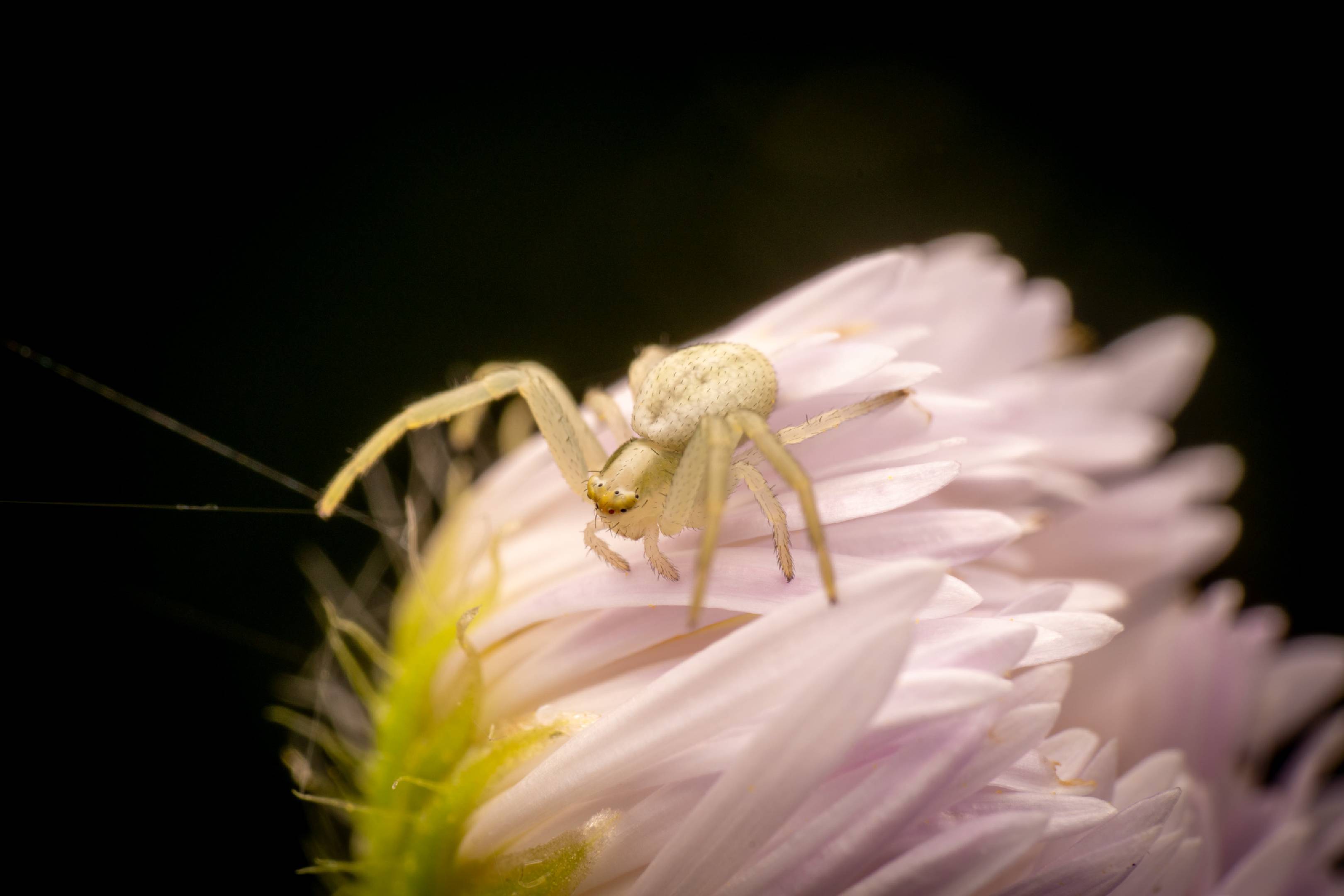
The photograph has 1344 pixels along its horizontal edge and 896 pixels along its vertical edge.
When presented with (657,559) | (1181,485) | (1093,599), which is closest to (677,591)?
(657,559)

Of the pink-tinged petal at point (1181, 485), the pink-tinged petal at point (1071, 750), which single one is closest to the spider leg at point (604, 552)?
the pink-tinged petal at point (1071, 750)

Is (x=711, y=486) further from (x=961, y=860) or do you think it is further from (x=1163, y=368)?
(x=1163, y=368)

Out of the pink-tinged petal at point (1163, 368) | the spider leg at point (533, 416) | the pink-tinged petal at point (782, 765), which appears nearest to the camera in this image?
the pink-tinged petal at point (782, 765)

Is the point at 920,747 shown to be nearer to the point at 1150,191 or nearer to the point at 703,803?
the point at 703,803

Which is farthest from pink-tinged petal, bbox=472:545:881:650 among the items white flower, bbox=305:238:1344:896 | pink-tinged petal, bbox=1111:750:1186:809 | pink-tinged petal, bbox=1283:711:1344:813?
pink-tinged petal, bbox=1283:711:1344:813

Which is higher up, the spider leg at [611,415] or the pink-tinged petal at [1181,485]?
the spider leg at [611,415]

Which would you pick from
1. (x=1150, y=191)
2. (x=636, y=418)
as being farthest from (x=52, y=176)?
(x=1150, y=191)

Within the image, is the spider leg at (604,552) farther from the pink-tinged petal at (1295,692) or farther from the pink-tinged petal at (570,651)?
the pink-tinged petal at (1295,692)
